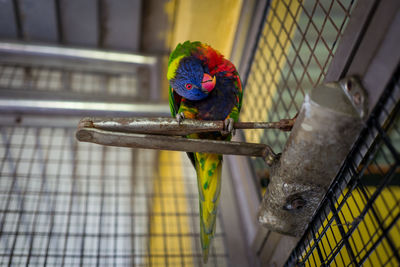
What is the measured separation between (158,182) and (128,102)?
43 centimetres

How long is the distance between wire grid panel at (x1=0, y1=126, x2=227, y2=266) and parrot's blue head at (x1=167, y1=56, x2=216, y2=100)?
22.3 inches

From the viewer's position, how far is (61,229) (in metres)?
1.36

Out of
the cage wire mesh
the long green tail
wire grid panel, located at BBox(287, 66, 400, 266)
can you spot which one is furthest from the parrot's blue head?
wire grid panel, located at BBox(287, 66, 400, 266)

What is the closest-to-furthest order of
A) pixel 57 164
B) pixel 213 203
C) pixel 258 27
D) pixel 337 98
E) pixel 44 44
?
1. pixel 337 98
2. pixel 213 203
3. pixel 258 27
4. pixel 57 164
5. pixel 44 44

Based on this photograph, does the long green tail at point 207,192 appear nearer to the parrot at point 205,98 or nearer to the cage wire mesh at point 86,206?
the parrot at point 205,98

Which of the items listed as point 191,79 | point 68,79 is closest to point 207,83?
point 191,79

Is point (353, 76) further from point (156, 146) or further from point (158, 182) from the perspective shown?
point (158, 182)

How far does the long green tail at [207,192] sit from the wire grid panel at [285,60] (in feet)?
0.97

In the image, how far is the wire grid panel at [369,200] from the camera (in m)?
0.59

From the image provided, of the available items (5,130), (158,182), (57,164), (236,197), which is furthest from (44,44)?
(236,197)

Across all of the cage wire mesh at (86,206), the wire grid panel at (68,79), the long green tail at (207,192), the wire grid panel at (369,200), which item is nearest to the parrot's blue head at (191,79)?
the long green tail at (207,192)

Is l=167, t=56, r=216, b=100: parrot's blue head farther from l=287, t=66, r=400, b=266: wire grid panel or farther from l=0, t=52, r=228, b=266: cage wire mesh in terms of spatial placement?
l=287, t=66, r=400, b=266: wire grid panel

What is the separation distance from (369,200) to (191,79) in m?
0.67

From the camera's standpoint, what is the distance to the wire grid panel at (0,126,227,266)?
1.23 m
